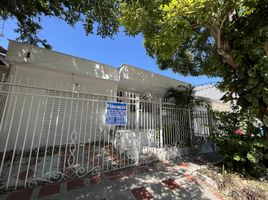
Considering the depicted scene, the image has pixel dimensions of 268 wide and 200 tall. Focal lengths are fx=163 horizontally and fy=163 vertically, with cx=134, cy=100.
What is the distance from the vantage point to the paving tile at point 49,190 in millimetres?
3428

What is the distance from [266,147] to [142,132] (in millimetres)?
3836

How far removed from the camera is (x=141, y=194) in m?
3.60

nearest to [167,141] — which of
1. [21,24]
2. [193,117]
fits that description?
[193,117]

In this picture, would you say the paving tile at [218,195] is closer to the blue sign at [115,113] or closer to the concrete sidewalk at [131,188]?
the concrete sidewalk at [131,188]

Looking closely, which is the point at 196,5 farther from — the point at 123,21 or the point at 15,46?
the point at 15,46

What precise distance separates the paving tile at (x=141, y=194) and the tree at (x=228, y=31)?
12.9 ft

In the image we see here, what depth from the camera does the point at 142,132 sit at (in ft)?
20.5

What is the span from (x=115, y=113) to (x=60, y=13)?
15.9 feet

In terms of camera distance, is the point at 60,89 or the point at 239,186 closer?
the point at 239,186

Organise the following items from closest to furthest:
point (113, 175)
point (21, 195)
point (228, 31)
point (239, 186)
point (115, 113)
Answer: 1. point (21, 195)
2. point (239, 186)
3. point (113, 175)
4. point (115, 113)
5. point (228, 31)

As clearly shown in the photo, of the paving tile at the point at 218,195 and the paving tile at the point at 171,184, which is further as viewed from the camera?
the paving tile at the point at 171,184

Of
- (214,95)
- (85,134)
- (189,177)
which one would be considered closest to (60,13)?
(85,134)

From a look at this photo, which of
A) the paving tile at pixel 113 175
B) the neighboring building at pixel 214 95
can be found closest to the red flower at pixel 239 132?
the paving tile at pixel 113 175

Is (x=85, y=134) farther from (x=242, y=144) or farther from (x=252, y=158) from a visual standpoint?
(x=252, y=158)
